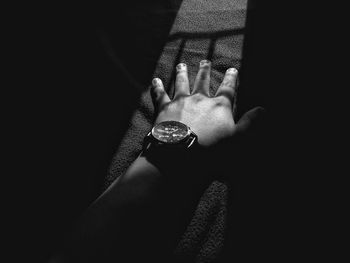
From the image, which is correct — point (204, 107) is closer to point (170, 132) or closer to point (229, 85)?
point (229, 85)

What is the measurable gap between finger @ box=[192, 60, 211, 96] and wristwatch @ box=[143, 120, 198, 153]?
367 mm

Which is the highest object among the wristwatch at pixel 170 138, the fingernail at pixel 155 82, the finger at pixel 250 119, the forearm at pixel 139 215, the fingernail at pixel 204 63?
the fingernail at pixel 204 63

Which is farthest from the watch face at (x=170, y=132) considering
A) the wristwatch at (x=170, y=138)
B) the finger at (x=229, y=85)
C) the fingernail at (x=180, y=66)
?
the fingernail at (x=180, y=66)

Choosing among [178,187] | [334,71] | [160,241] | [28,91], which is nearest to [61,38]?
[28,91]

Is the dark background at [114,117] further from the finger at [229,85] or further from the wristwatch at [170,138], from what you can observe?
the wristwatch at [170,138]

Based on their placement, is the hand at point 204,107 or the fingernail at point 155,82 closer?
the hand at point 204,107

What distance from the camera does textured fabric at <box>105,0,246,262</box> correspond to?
3.36 feet

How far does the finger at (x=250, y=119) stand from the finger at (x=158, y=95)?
1.35 feet

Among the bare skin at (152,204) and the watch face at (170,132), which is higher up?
the watch face at (170,132)

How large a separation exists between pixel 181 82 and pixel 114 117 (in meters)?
0.42

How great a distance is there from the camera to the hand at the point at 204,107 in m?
1.27

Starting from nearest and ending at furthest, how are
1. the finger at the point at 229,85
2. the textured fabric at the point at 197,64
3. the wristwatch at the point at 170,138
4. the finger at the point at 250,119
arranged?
the textured fabric at the point at 197,64 → the wristwatch at the point at 170,138 → the finger at the point at 250,119 → the finger at the point at 229,85

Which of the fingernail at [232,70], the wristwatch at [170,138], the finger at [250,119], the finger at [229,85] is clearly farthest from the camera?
the fingernail at [232,70]

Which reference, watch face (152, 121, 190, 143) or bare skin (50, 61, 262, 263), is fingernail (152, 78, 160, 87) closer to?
bare skin (50, 61, 262, 263)
